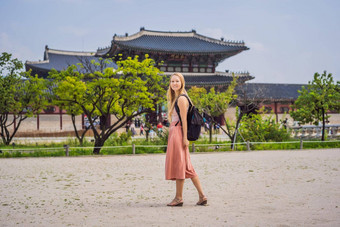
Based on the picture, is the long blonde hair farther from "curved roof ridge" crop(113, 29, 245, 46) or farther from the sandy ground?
"curved roof ridge" crop(113, 29, 245, 46)

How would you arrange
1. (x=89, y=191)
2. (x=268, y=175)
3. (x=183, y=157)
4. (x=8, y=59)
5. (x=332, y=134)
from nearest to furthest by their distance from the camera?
(x=183, y=157), (x=89, y=191), (x=268, y=175), (x=8, y=59), (x=332, y=134)

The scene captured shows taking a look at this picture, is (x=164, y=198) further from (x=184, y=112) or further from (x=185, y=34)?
(x=185, y=34)

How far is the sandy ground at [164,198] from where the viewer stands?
518 cm

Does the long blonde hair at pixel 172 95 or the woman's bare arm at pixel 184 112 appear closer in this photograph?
the woman's bare arm at pixel 184 112

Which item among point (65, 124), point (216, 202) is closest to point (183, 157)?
point (216, 202)

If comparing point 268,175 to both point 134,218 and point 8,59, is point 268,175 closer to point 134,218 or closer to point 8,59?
point 134,218

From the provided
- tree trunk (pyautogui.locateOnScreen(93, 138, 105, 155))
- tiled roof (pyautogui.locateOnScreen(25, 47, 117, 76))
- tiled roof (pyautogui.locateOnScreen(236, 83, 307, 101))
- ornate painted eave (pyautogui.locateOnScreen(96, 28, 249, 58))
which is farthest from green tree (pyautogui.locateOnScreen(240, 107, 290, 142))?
tiled roof (pyautogui.locateOnScreen(25, 47, 117, 76))

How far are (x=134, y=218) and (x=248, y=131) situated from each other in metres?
16.5

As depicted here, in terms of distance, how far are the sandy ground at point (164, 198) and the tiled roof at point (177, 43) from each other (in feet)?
78.7

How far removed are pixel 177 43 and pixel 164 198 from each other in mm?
31184

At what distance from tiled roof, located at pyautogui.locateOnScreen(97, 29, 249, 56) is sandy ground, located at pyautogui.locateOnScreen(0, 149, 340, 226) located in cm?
2399

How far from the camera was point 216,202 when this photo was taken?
637 centimetres

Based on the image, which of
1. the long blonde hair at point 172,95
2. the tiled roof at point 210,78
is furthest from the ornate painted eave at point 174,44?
the long blonde hair at point 172,95

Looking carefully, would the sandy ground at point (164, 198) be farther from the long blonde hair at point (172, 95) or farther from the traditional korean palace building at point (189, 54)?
the traditional korean palace building at point (189, 54)
